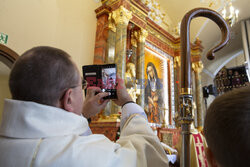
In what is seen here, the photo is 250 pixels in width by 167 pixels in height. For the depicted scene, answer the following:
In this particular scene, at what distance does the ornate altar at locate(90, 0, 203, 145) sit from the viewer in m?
4.76

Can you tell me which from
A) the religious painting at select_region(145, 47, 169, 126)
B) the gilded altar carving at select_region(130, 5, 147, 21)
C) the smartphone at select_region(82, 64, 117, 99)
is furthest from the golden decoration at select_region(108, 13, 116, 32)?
the smartphone at select_region(82, 64, 117, 99)

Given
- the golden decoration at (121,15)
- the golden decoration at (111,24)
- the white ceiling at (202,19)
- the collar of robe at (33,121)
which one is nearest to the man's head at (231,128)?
the collar of robe at (33,121)

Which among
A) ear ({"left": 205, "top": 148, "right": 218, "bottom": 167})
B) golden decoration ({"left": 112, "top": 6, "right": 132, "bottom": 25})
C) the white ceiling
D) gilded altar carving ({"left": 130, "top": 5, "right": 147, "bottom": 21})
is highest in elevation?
the white ceiling

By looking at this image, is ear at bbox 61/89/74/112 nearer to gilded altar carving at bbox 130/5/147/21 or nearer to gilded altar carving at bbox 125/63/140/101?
gilded altar carving at bbox 125/63/140/101

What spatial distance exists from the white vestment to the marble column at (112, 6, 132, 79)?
3809 millimetres

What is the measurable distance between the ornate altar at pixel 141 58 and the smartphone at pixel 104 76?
220cm

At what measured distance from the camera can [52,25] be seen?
4.54m

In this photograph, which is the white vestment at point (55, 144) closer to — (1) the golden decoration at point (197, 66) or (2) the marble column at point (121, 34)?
(2) the marble column at point (121, 34)

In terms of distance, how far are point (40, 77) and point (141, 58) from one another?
5.14 meters

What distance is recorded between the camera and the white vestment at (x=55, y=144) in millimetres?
658

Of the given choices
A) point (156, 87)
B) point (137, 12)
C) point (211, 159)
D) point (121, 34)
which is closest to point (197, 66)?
point (156, 87)

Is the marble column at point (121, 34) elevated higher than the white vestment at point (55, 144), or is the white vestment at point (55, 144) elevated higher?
the marble column at point (121, 34)

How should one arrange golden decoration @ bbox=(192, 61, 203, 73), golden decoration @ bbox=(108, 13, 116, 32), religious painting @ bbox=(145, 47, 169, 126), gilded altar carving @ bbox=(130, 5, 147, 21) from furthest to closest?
golden decoration @ bbox=(192, 61, 203, 73), religious painting @ bbox=(145, 47, 169, 126), gilded altar carving @ bbox=(130, 5, 147, 21), golden decoration @ bbox=(108, 13, 116, 32)

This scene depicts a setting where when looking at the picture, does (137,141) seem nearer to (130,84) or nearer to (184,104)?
(184,104)
